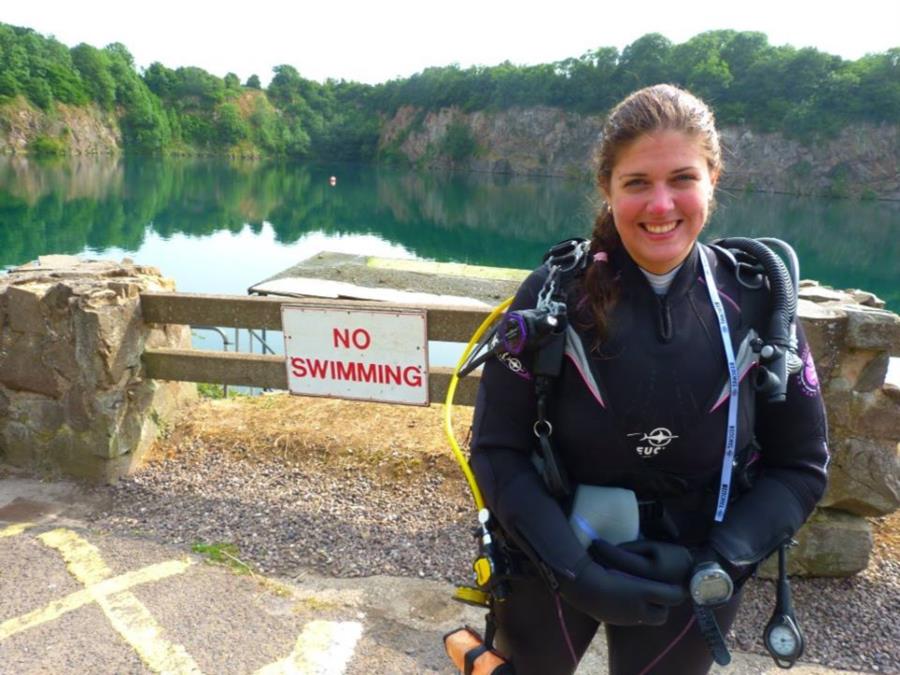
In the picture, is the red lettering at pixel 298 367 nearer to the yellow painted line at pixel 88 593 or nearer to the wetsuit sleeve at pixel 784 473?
the yellow painted line at pixel 88 593

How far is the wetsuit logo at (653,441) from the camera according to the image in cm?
157

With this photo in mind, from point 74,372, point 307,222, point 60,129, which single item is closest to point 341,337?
point 74,372

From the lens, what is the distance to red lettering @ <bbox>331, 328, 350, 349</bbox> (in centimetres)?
364

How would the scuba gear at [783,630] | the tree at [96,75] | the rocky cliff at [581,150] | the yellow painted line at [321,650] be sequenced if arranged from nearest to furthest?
the scuba gear at [783,630] → the yellow painted line at [321,650] → the rocky cliff at [581,150] → the tree at [96,75]

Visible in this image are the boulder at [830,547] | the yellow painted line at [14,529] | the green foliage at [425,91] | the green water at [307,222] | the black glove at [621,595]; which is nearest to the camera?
the black glove at [621,595]

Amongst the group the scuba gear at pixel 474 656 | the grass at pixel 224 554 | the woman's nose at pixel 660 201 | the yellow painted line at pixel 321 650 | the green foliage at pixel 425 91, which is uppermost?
the green foliage at pixel 425 91

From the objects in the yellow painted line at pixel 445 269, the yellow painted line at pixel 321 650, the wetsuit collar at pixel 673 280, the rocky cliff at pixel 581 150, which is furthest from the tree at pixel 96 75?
the wetsuit collar at pixel 673 280

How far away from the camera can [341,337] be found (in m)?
3.65

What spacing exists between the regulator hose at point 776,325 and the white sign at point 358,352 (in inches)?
79.5

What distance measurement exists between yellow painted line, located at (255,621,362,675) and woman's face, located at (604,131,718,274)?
1.96 metres

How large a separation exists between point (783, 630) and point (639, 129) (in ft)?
4.52

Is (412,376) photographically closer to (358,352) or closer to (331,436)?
(358,352)

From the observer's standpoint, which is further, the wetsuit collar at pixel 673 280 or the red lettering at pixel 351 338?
the red lettering at pixel 351 338

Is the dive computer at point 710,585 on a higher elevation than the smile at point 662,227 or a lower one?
lower
